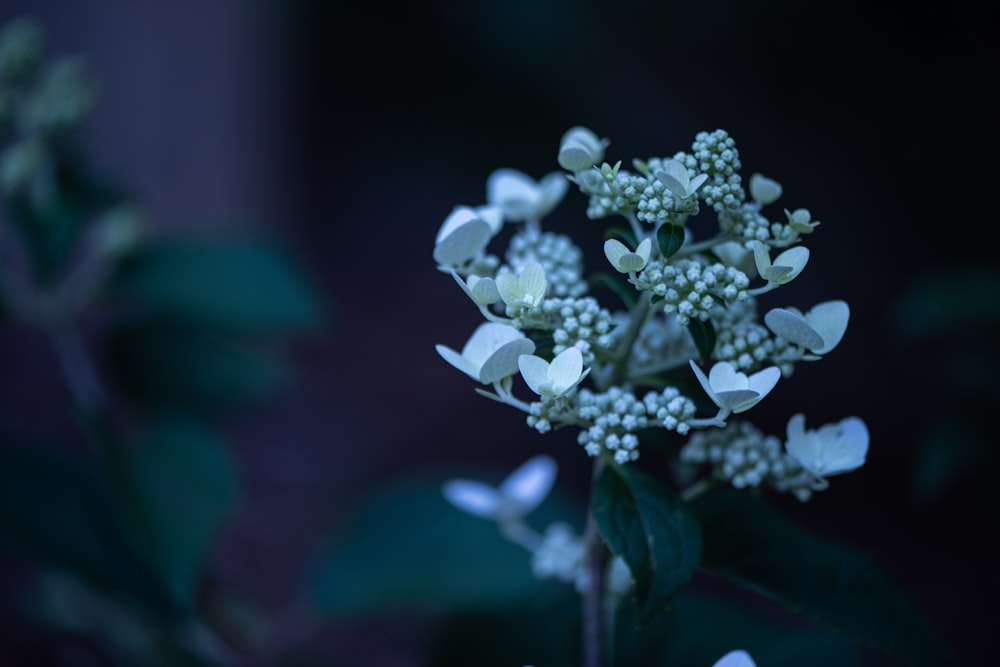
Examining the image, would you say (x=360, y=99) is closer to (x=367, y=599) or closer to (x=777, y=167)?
(x=777, y=167)

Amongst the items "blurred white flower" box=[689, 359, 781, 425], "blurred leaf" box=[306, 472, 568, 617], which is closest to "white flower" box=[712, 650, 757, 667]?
"blurred white flower" box=[689, 359, 781, 425]

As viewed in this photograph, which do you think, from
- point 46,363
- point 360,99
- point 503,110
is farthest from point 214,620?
point 360,99

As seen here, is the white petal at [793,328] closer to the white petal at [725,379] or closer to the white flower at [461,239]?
the white petal at [725,379]

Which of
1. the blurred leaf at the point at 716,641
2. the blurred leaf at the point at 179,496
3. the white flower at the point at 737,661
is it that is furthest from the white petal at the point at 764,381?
the blurred leaf at the point at 179,496

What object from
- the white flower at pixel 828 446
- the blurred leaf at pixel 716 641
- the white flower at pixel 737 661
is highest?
the white flower at pixel 828 446

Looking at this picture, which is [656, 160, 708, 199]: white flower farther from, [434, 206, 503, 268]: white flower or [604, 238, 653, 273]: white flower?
[434, 206, 503, 268]: white flower

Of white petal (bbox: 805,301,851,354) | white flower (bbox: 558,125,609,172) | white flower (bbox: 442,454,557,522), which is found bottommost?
white flower (bbox: 442,454,557,522)

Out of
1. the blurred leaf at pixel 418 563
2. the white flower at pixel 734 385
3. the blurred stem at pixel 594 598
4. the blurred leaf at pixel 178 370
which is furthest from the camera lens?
the blurred leaf at pixel 178 370
